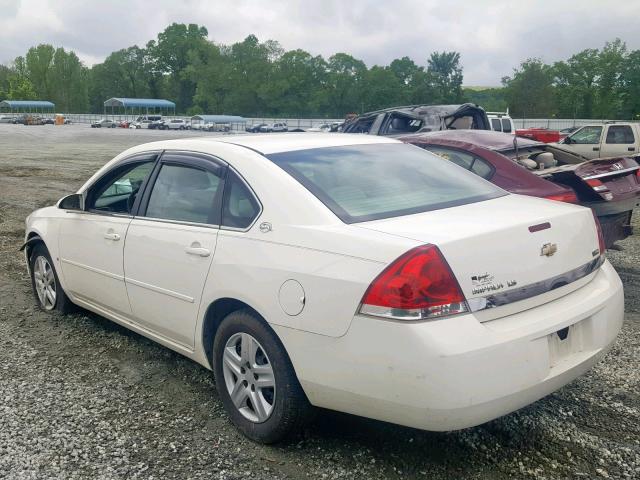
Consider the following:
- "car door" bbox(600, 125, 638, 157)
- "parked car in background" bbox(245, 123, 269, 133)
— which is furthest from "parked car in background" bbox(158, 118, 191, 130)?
"car door" bbox(600, 125, 638, 157)

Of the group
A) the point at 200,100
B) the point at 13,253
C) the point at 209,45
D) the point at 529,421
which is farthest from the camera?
the point at 209,45

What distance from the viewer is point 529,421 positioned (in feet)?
11.1

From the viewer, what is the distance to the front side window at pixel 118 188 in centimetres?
435

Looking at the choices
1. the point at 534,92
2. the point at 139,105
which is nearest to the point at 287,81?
the point at 139,105

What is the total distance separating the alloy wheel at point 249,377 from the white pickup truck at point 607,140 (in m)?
16.4

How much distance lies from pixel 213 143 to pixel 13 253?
5277 mm

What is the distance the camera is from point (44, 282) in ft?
17.7

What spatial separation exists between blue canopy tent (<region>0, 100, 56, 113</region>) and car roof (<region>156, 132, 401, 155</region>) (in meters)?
130

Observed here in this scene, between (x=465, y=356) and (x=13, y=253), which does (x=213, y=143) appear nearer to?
(x=465, y=356)

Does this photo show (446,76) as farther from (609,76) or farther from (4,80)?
(4,80)

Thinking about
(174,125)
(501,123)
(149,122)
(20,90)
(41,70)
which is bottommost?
(174,125)

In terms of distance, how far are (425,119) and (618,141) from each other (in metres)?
9.19

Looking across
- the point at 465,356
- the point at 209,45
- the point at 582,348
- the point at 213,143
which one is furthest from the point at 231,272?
the point at 209,45

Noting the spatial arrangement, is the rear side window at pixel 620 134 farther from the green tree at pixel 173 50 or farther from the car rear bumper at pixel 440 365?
the green tree at pixel 173 50
